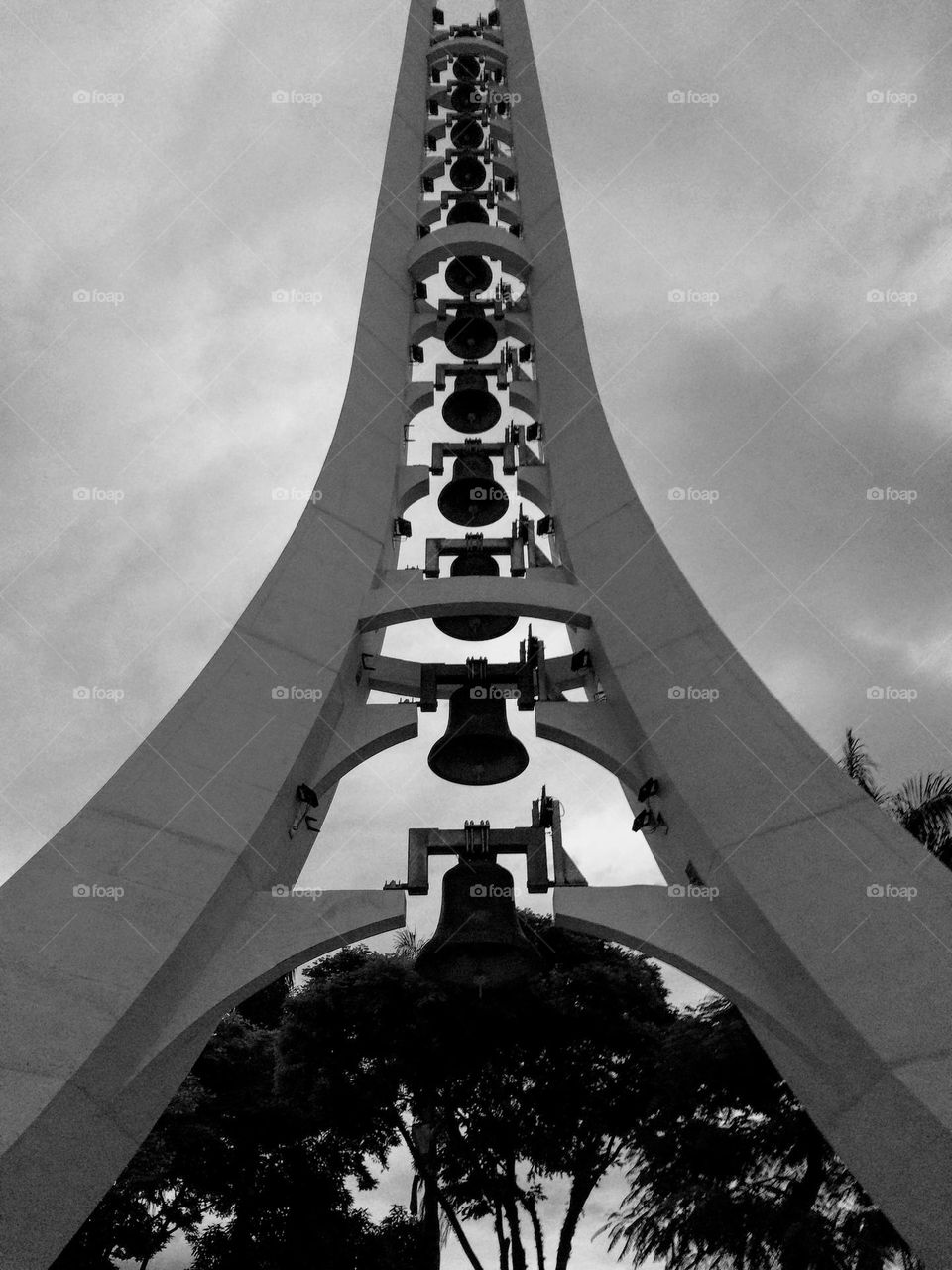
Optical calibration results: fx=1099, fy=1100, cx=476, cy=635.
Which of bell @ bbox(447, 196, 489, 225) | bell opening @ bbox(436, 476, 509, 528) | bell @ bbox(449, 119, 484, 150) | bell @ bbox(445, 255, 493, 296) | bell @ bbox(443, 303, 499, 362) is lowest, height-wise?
bell opening @ bbox(436, 476, 509, 528)

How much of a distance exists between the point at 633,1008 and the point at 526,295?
11661 millimetres

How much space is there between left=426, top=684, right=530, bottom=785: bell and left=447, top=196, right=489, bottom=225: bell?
320 inches

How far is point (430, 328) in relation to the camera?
46.8 feet

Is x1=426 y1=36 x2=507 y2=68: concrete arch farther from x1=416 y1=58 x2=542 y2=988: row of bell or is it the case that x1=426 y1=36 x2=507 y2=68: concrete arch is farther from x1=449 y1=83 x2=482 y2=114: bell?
x1=416 y1=58 x2=542 y2=988: row of bell

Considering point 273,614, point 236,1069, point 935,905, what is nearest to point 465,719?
point 273,614

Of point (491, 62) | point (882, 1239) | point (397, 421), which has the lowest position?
point (882, 1239)

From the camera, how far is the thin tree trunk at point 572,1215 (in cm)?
1816

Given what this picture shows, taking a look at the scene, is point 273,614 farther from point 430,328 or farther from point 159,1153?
point 159,1153

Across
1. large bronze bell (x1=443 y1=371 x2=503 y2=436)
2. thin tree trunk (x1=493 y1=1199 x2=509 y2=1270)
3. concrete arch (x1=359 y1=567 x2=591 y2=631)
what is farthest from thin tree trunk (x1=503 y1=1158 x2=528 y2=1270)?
large bronze bell (x1=443 y1=371 x2=503 y2=436)

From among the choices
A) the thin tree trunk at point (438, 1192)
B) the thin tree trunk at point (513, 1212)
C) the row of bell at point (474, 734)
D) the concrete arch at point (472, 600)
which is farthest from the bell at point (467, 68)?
the thin tree trunk at point (513, 1212)

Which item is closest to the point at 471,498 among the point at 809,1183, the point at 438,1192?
→ the point at 809,1183

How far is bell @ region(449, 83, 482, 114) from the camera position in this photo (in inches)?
681

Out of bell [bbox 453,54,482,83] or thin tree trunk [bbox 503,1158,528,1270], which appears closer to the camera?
bell [bbox 453,54,482,83]

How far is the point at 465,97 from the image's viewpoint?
57.0ft
